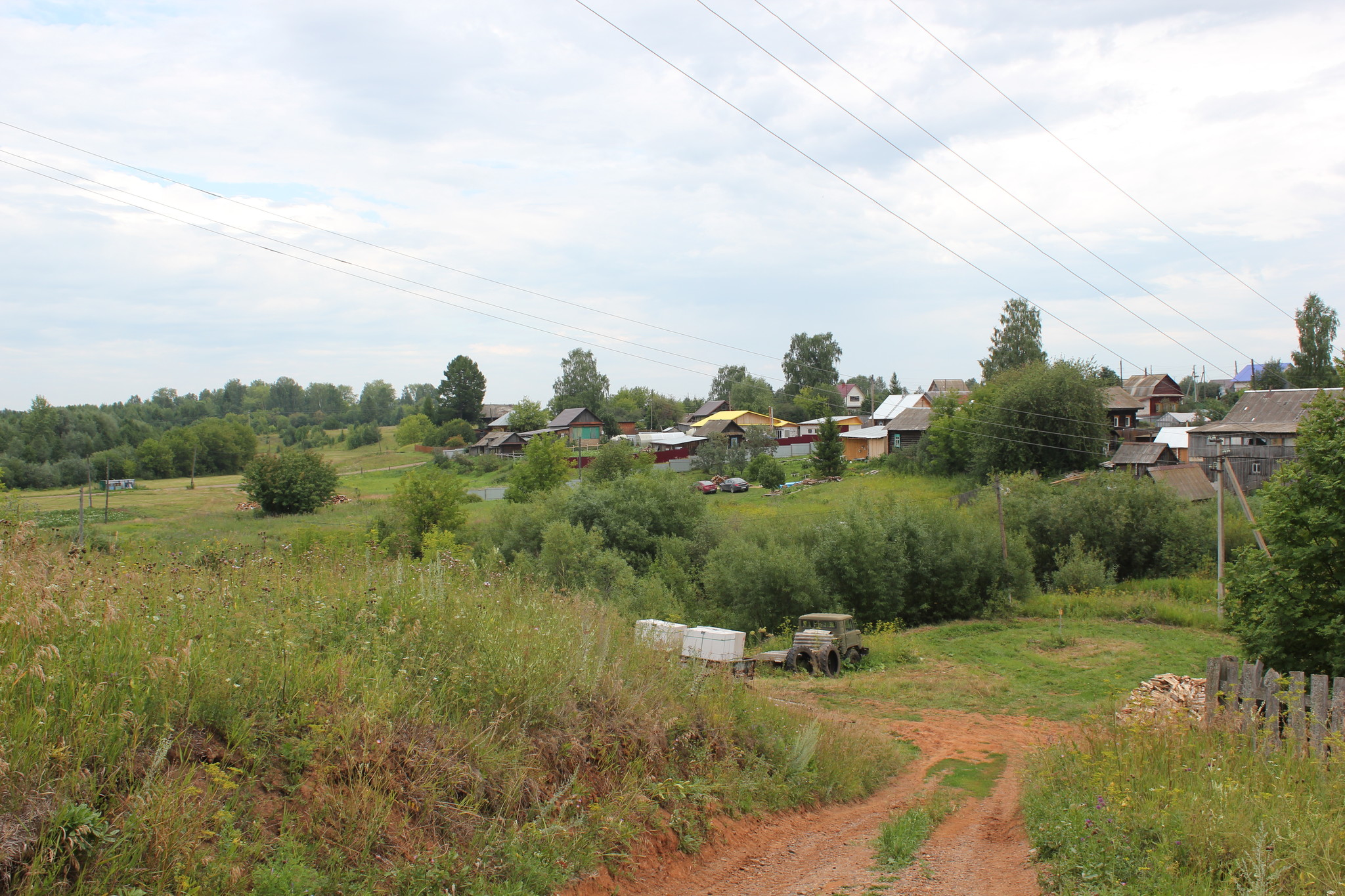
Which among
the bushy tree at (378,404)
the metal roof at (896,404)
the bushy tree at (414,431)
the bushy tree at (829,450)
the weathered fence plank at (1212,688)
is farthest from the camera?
the bushy tree at (378,404)

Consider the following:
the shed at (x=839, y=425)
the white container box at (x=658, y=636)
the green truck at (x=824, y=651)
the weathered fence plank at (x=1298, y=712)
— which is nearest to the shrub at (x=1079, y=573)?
the green truck at (x=824, y=651)

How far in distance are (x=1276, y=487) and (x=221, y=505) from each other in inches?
2450

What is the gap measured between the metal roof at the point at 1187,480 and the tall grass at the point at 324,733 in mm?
42754

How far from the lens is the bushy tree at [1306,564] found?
10.3 meters

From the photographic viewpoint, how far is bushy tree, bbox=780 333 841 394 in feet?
349

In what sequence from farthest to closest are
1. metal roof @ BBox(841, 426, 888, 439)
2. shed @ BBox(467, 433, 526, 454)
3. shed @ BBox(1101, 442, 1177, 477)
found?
1. shed @ BBox(467, 433, 526, 454)
2. metal roof @ BBox(841, 426, 888, 439)
3. shed @ BBox(1101, 442, 1177, 477)

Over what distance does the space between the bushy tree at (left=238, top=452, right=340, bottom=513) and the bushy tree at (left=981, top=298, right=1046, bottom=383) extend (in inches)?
2449

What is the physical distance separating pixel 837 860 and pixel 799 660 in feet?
45.6

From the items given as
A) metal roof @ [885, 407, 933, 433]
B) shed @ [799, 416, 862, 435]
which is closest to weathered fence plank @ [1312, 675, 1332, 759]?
metal roof @ [885, 407, 933, 433]

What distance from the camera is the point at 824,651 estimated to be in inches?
779

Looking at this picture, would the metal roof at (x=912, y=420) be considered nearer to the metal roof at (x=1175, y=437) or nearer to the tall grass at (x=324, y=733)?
the metal roof at (x=1175, y=437)

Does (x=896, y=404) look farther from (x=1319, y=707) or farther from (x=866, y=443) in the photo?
(x=1319, y=707)

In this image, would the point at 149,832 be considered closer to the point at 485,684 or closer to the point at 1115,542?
the point at 485,684

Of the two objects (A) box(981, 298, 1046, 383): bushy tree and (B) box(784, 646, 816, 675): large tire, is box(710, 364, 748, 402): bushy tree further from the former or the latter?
(B) box(784, 646, 816, 675): large tire
